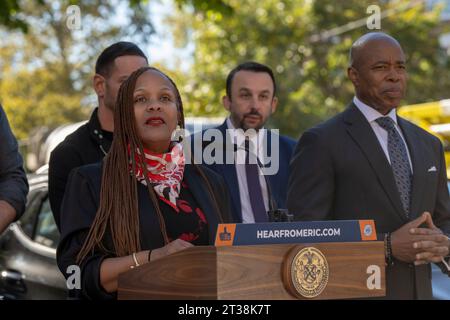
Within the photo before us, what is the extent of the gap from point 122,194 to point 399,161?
5.36 feet

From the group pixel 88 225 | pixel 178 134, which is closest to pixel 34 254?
pixel 178 134

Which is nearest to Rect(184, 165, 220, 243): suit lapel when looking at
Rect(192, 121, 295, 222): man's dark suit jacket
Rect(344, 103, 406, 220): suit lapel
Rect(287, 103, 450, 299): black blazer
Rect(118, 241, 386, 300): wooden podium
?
Rect(118, 241, 386, 300): wooden podium

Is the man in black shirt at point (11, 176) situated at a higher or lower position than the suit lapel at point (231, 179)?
lower

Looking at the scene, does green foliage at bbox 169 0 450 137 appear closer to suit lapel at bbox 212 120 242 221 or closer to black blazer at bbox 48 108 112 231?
suit lapel at bbox 212 120 242 221

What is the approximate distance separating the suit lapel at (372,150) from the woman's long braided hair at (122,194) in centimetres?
135

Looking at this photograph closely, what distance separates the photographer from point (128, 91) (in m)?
3.61

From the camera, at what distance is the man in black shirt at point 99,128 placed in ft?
16.1

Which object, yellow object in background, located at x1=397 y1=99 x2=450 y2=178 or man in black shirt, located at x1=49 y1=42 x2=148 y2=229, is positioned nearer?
man in black shirt, located at x1=49 y1=42 x2=148 y2=229

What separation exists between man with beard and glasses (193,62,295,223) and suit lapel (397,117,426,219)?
2.67ft

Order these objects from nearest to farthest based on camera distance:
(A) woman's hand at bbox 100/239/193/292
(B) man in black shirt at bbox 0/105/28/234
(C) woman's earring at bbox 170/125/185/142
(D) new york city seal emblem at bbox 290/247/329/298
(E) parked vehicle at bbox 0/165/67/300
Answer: (D) new york city seal emblem at bbox 290/247/329/298
(A) woman's hand at bbox 100/239/193/292
(C) woman's earring at bbox 170/125/185/142
(B) man in black shirt at bbox 0/105/28/234
(E) parked vehicle at bbox 0/165/67/300

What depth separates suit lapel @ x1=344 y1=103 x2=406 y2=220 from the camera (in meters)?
4.50

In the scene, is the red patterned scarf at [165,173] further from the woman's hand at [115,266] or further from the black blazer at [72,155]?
the black blazer at [72,155]

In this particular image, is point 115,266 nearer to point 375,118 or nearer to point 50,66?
point 375,118

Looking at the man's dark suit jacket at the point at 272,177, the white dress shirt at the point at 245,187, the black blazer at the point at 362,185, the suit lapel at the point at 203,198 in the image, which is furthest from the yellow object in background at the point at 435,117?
the suit lapel at the point at 203,198
